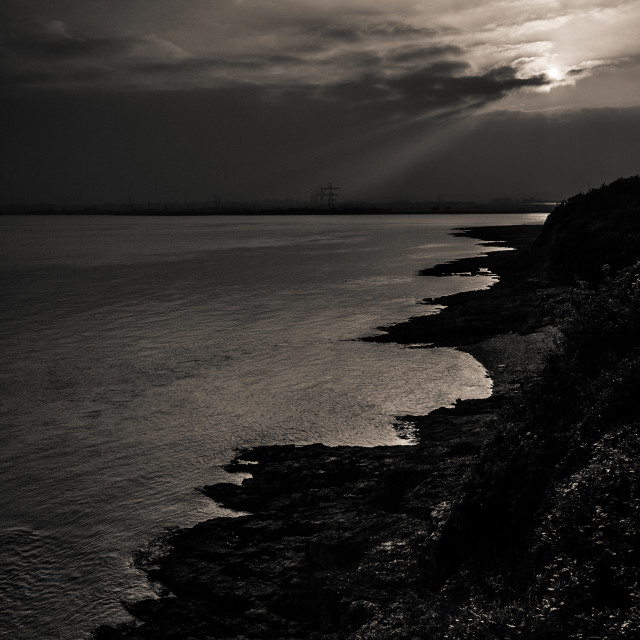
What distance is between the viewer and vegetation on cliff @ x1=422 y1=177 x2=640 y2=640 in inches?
223

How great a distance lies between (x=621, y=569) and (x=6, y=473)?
11.3 metres

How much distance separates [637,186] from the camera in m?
44.7

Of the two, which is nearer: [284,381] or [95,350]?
[284,381]

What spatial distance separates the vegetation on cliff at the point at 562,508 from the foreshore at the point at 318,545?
2.16 ft

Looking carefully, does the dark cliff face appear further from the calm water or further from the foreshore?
the foreshore

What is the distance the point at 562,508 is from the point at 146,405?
12519 millimetres

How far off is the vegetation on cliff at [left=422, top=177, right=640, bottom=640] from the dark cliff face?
1904cm

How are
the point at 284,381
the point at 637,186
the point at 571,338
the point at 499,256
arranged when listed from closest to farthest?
the point at 571,338, the point at 284,381, the point at 637,186, the point at 499,256

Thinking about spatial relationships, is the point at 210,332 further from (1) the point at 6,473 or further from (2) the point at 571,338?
(2) the point at 571,338

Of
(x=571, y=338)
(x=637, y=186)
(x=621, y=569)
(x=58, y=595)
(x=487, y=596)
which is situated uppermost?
(x=637, y=186)

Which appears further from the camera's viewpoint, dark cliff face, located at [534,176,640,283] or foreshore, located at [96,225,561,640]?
dark cliff face, located at [534,176,640,283]

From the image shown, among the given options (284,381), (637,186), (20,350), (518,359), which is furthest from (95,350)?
(637,186)

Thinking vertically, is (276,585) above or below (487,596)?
below

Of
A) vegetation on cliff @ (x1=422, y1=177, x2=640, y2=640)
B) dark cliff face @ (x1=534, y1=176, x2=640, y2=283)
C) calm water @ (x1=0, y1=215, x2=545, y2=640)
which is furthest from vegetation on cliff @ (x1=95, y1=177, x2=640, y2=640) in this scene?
dark cliff face @ (x1=534, y1=176, x2=640, y2=283)
